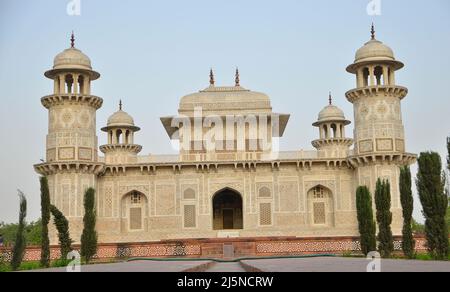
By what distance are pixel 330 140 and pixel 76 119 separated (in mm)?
13836

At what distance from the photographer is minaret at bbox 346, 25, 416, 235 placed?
1001 inches

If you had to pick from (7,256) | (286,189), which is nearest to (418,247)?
(286,189)

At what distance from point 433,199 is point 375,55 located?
1136 cm

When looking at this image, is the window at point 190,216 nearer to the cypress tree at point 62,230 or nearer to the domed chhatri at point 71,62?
the domed chhatri at point 71,62

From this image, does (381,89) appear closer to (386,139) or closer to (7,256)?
(386,139)

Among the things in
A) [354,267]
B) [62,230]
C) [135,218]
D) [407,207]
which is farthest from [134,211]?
[354,267]

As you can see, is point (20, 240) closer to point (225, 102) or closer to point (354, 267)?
point (354, 267)

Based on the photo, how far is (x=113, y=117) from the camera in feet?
108

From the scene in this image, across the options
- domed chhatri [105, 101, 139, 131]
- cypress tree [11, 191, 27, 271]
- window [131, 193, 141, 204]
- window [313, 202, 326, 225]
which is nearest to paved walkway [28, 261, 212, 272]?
cypress tree [11, 191, 27, 271]

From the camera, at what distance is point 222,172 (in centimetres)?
2747

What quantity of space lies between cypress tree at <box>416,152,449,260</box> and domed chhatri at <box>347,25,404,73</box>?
34.7 ft

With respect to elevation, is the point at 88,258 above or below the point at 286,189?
below

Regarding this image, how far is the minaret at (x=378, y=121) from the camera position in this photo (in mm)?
25438
